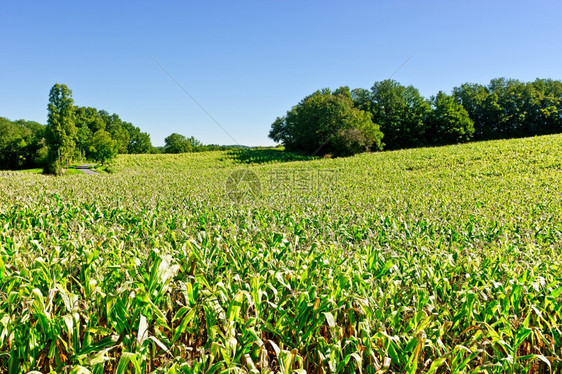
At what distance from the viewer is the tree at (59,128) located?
45438 mm

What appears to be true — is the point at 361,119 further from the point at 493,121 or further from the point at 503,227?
the point at 503,227

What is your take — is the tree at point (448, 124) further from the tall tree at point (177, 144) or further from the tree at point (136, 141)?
the tree at point (136, 141)

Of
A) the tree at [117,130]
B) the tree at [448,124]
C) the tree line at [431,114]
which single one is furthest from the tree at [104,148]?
the tree at [448,124]

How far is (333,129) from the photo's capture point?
57.5 meters

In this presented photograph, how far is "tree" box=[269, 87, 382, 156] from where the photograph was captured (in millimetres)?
51344

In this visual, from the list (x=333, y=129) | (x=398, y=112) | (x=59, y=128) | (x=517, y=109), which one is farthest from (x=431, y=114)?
(x=59, y=128)

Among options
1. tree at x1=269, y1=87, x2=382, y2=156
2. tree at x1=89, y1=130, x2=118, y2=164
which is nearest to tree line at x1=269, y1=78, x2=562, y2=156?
tree at x1=269, y1=87, x2=382, y2=156

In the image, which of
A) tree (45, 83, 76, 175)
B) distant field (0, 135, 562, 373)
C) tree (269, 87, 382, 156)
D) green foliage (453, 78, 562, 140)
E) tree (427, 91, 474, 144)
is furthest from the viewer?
green foliage (453, 78, 562, 140)

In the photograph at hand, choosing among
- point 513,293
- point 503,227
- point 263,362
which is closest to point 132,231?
point 263,362

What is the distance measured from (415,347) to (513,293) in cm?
144

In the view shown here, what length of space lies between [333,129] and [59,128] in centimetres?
4400

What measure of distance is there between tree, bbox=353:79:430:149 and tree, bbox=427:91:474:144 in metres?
1.95

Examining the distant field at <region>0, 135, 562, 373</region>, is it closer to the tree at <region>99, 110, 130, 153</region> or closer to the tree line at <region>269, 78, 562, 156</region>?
the tree line at <region>269, 78, 562, 156</region>

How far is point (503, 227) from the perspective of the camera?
745cm
